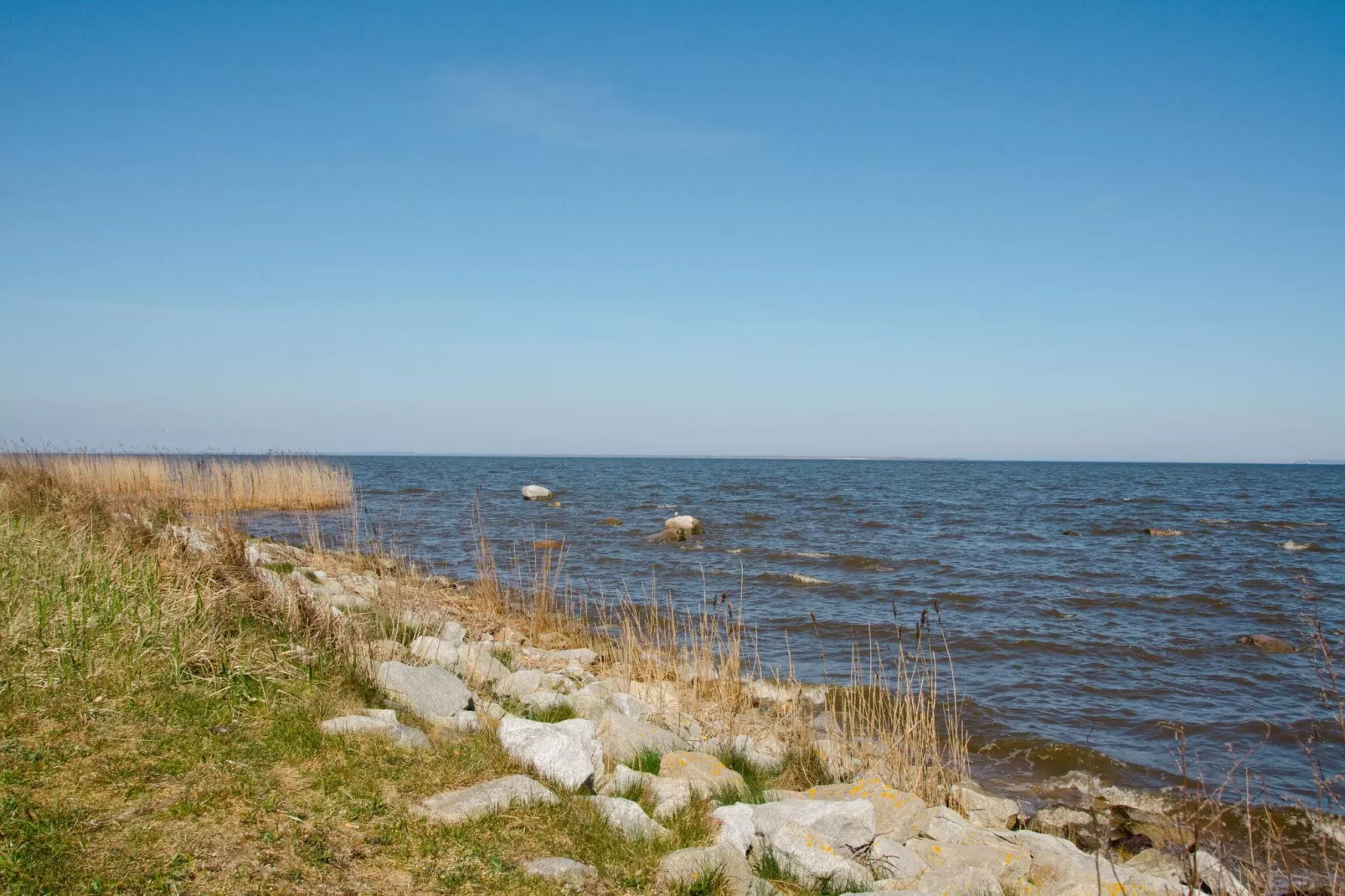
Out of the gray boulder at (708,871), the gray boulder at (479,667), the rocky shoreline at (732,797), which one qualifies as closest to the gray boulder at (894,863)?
the rocky shoreline at (732,797)

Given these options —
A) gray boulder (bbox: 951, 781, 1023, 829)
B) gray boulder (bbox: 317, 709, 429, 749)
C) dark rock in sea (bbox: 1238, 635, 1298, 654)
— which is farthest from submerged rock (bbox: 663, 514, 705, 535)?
gray boulder (bbox: 317, 709, 429, 749)

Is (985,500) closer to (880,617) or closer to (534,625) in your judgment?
(880,617)

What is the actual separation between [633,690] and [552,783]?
4.03 metres

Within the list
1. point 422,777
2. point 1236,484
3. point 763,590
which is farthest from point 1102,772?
point 1236,484

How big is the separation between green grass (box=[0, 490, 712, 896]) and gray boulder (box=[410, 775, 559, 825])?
0.24 ft

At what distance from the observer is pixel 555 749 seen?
4949 millimetres

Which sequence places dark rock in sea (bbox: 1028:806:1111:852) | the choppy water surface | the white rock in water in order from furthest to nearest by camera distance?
1. the choppy water surface
2. dark rock in sea (bbox: 1028:806:1111:852)
3. the white rock in water

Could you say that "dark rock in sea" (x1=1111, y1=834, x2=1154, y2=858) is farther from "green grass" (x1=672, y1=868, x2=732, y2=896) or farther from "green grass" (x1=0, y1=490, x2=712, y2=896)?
"green grass" (x1=672, y1=868, x2=732, y2=896)

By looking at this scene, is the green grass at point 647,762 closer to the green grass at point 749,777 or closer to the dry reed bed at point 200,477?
the green grass at point 749,777

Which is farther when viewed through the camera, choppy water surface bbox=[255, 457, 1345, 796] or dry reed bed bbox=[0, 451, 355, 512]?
dry reed bed bbox=[0, 451, 355, 512]

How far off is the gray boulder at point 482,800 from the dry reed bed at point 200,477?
1456cm

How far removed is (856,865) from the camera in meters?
4.26

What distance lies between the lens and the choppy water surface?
8.77 meters

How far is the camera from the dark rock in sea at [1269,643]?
11.7 meters
